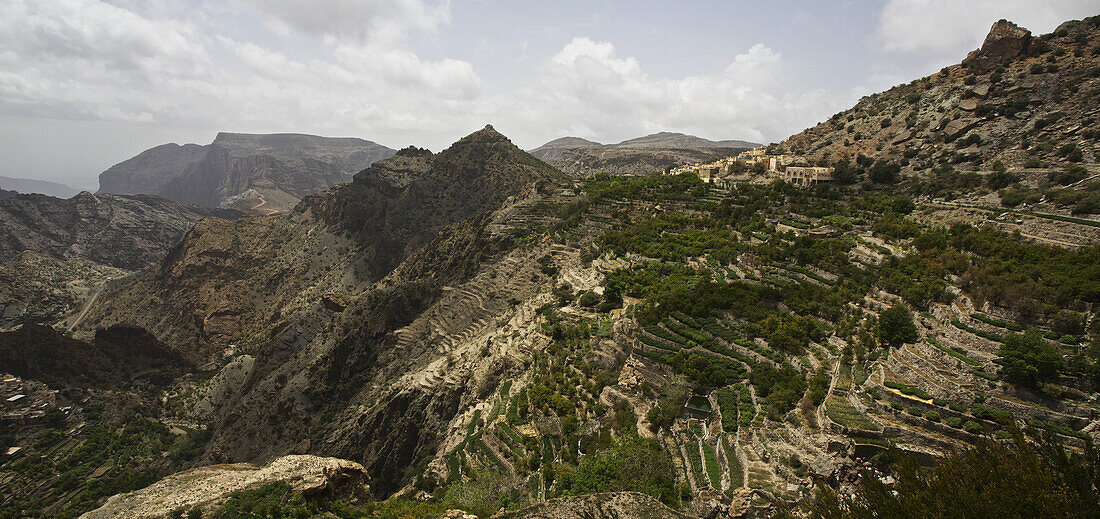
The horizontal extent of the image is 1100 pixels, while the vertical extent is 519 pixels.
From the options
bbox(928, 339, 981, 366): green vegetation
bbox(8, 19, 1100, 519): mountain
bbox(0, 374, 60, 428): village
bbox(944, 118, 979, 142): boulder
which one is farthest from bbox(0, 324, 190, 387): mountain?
bbox(944, 118, 979, 142): boulder

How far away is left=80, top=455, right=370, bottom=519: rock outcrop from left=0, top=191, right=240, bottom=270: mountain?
210262mm

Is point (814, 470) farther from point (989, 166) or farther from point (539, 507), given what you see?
point (989, 166)

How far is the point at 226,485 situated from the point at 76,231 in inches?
9154

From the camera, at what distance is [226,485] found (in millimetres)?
25516

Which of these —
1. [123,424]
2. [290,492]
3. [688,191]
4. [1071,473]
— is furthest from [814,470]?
[123,424]

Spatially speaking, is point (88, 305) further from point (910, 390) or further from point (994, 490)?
point (994, 490)

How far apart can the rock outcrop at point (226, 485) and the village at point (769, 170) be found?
7153 centimetres

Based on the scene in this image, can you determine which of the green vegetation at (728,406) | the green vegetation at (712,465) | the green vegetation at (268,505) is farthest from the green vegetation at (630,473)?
the green vegetation at (268,505)

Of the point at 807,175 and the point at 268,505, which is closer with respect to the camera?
the point at 268,505

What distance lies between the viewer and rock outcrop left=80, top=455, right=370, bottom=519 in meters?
23.7

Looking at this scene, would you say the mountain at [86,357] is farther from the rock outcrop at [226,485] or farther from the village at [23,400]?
the rock outcrop at [226,485]

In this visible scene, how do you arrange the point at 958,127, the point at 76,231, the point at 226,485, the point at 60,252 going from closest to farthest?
the point at 226,485
the point at 958,127
the point at 60,252
the point at 76,231

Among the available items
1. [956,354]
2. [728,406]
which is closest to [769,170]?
[956,354]

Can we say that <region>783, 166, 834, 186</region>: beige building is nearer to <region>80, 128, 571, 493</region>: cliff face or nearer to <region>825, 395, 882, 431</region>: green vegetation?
<region>80, 128, 571, 493</region>: cliff face
